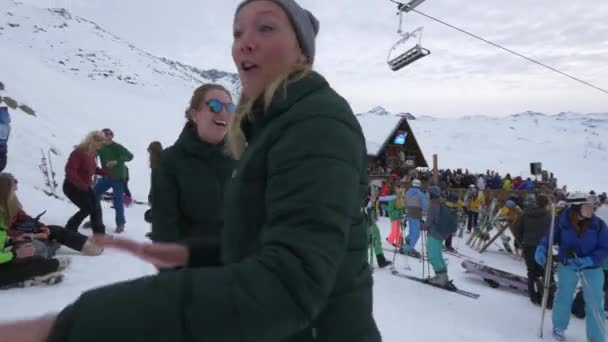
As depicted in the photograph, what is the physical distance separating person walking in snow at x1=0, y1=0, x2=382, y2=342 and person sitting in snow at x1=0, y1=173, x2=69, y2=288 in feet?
14.3

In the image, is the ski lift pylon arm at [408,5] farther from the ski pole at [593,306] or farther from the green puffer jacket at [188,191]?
the green puffer jacket at [188,191]

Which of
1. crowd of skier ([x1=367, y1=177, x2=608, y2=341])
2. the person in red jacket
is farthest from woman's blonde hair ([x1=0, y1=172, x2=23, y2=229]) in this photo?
crowd of skier ([x1=367, y1=177, x2=608, y2=341])

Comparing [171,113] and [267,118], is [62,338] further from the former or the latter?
[171,113]

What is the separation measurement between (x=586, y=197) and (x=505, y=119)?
101159 mm

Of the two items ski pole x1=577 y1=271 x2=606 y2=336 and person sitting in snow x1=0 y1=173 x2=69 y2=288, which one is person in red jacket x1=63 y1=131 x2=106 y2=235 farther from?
ski pole x1=577 y1=271 x2=606 y2=336

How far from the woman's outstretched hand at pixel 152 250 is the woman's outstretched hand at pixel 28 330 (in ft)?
1.76

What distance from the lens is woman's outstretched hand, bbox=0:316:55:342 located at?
1.89 ft

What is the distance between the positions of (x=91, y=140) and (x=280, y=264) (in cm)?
674

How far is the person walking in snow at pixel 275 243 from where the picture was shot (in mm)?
604

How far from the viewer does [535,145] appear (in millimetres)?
72312

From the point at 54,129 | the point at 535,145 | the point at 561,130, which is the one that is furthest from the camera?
the point at 561,130

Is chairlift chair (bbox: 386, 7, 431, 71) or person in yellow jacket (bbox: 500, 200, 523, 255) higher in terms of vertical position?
chairlift chair (bbox: 386, 7, 431, 71)

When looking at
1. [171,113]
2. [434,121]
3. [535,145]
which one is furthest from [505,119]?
[171,113]

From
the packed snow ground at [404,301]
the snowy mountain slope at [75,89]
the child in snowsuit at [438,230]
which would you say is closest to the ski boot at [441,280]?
the child in snowsuit at [438,230]
